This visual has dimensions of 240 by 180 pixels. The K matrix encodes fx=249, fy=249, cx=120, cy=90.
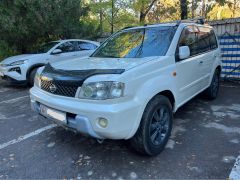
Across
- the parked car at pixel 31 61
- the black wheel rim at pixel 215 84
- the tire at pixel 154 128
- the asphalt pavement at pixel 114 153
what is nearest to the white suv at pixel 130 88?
the tire at pixel 154 128

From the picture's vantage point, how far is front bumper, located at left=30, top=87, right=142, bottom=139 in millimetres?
2635

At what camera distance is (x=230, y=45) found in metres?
8.03

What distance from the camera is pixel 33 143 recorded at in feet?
12.2

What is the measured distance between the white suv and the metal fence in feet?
13.8

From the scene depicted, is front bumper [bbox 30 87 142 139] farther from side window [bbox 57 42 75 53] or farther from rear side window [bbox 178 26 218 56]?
side window [bbox 57 42 75 53]

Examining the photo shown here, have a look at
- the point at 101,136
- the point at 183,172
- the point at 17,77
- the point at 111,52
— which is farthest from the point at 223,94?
the point at 17,77

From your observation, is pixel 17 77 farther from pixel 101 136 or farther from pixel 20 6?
pixel 101 136

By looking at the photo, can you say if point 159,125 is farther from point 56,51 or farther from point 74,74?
point 56,51

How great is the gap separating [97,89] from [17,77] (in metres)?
5.20

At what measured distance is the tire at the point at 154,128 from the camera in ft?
9.69

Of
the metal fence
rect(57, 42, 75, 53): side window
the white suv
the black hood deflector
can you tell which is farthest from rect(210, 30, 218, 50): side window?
rect(57, 42, 75, 53): side window

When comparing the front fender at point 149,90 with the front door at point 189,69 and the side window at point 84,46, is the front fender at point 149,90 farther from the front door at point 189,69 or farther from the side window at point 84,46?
the side window at point 84,46

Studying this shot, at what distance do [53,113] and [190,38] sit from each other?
2661mm

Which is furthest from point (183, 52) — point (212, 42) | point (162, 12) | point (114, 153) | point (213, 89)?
point (162, 12)
